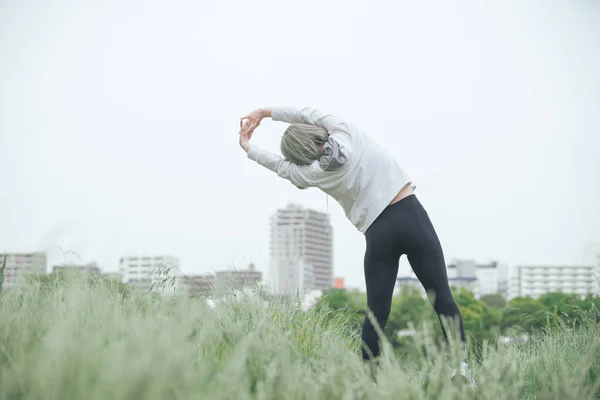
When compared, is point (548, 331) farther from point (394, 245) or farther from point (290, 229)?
point (290, 229)

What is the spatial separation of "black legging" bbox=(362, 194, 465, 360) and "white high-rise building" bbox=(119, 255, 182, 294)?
1.33 m

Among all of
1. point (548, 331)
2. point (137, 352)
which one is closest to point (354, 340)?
point (548, 331)

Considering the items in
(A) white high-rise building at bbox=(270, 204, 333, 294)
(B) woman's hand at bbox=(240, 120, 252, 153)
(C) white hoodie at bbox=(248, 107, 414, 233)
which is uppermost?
(A) white high-rise building at bbox=(270, 204, 333, 294)

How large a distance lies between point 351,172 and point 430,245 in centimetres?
51

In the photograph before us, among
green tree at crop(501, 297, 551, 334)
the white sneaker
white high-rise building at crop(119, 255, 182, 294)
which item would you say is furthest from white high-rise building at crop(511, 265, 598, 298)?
the white sneaker

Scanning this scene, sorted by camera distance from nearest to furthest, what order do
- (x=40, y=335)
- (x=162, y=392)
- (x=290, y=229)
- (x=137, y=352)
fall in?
(x=162, y=392) < (x=137, y=352) < (x=40, y=335) < (x=290, y=229)

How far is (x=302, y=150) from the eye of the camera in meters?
3.16

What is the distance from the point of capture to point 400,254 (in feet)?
10.4

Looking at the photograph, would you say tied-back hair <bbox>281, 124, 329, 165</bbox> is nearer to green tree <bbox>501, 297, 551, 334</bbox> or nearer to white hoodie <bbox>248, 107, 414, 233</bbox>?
white hoodie <bbox>248, 107, 414, 233</bbox>

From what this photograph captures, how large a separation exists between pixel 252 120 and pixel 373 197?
88 centimetres

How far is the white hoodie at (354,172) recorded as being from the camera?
307 centimetres

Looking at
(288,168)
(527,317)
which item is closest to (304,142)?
(288,168)

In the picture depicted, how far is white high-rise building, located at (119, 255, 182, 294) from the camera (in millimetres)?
3979

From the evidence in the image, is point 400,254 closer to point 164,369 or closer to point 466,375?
point 466,375
